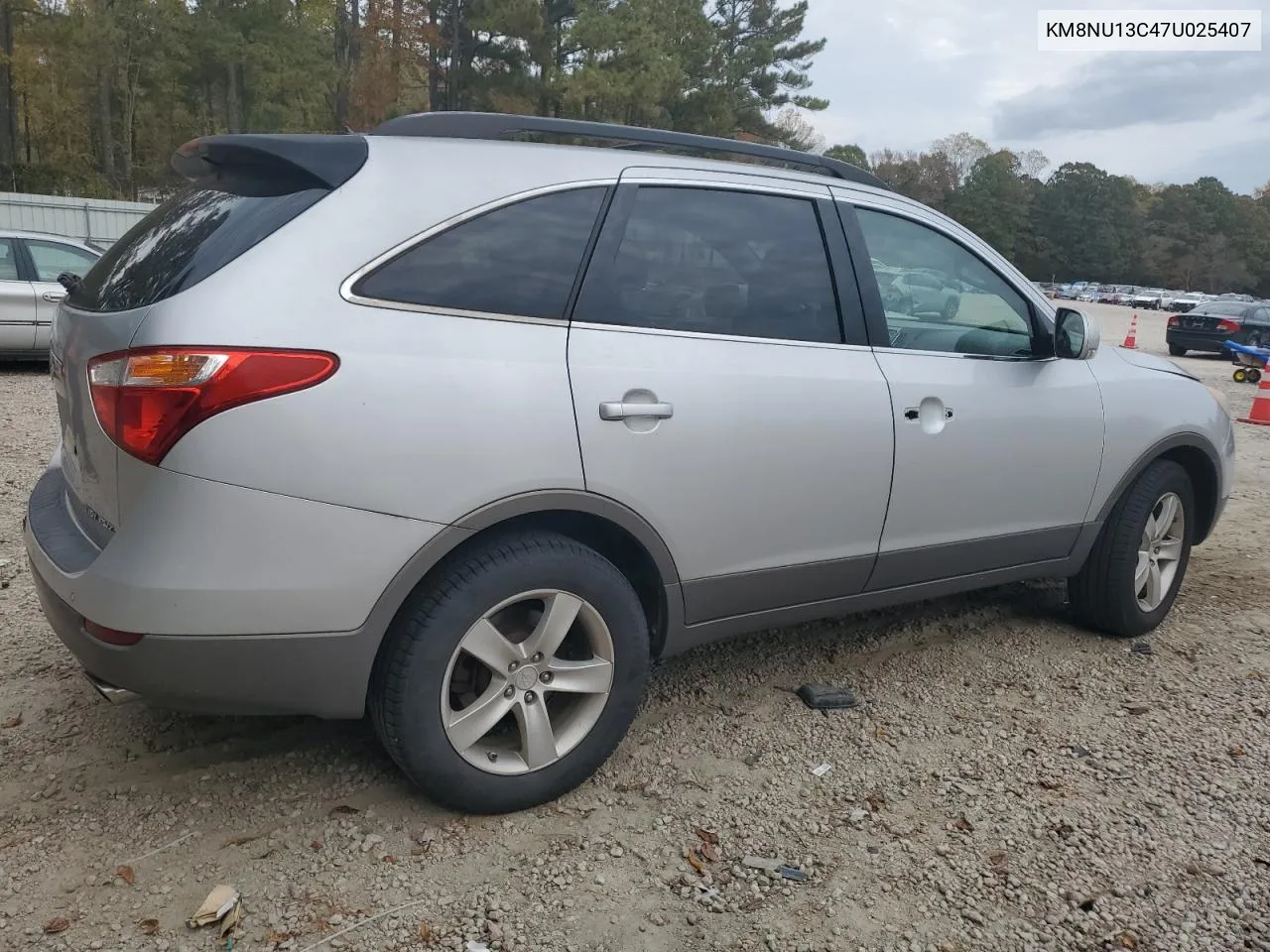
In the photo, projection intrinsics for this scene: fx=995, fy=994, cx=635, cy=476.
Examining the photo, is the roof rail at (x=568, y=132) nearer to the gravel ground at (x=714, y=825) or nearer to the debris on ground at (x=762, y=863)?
the gravel ground at (x=714, y=825)

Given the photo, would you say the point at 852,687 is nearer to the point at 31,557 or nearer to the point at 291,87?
the point at 31,557

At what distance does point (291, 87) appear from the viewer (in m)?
40.6

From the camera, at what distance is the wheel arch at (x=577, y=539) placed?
7.91 feet

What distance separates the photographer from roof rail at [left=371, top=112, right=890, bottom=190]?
107 inches

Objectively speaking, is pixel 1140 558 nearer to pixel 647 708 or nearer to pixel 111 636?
pixel 647 708

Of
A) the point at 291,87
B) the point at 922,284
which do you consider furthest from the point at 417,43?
the point at 922,284

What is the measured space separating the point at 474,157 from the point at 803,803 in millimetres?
2033

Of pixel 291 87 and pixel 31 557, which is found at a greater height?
pixel 291 87

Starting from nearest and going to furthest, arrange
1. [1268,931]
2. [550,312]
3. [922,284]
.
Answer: [1268,931] < [550,312] < [922,284]

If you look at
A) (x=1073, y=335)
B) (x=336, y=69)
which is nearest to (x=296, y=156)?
(x=1073, y=335)

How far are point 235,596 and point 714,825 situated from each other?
1.42 m

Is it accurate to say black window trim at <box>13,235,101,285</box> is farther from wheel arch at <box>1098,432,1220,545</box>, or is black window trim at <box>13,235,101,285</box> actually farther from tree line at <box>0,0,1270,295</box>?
tree line at <box>0,0,1270,295</box>

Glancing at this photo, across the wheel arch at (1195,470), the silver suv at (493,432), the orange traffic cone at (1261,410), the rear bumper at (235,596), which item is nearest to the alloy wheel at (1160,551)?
the wheel arch at (1195,470)

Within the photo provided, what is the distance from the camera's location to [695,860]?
2602 mm
